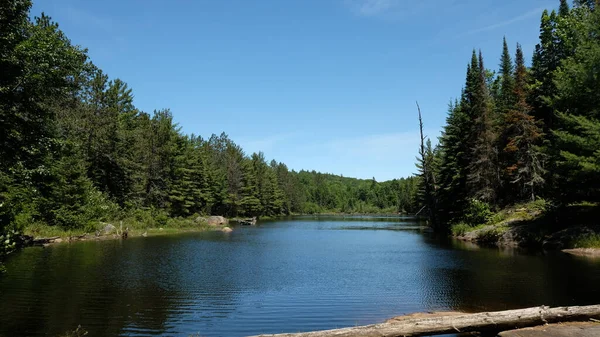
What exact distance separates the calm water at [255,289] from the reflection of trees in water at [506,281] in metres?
0.04

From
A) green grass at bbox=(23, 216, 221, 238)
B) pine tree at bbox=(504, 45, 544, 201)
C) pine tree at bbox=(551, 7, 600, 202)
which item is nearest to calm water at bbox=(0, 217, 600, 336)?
pine tree at bbox=(551, 7, 600, 202)

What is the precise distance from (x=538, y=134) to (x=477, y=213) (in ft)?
33.9

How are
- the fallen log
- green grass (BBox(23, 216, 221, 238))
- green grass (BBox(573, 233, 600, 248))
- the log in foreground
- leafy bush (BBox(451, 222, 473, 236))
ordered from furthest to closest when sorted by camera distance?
1. leafy bush (BBox(451, 222, 473, 236))
2. green grass (BBox(23, 216, 221, 238))
3. the fallen log
4. green grass (BBox(573, 233, 600, 248))
5. the log in foreground

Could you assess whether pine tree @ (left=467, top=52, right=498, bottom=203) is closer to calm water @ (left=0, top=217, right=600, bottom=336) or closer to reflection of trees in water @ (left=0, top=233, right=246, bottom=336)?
calm water @ (left=0, top=217, right=600, bottom=336)

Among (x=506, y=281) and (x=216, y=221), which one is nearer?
(x=506, y=281)

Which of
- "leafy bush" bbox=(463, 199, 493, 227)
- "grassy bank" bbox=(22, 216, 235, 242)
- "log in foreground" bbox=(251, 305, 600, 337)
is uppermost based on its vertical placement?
"leafy bush" bbox=(463, 199, 493, 227)

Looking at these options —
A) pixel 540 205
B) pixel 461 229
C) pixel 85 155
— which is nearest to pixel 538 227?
pixel 540 205

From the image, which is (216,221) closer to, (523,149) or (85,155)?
(85,155)

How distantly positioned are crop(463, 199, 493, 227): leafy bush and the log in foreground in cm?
3383

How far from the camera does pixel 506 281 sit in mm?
19156

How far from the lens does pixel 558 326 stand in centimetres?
1048

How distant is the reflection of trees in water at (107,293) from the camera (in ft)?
41.6

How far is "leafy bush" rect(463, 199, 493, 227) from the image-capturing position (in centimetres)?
4297

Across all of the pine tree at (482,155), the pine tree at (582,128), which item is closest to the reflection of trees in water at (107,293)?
the pine tree at (582,128)
